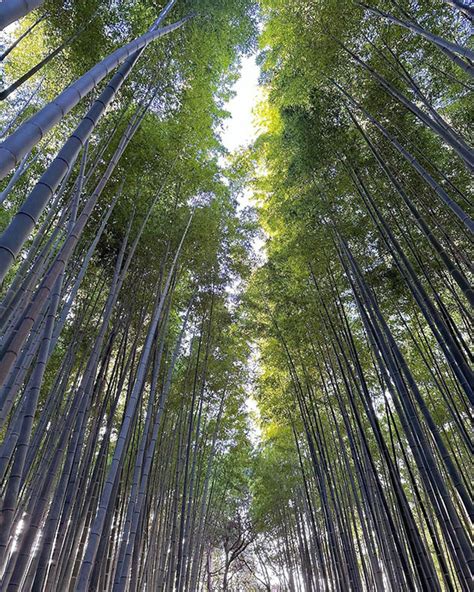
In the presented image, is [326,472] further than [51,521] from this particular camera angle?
Yes

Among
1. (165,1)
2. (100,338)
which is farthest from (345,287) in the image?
(165,1)

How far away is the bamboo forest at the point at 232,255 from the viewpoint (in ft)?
8.95

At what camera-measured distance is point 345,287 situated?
226 inches

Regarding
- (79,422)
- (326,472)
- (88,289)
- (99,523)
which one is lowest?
(99,523)

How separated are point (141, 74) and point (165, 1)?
33.3 inches

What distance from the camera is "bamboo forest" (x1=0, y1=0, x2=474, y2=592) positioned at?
2729 millimetres

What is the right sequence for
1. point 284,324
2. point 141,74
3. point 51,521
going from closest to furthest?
point 51,521 → point 141,74 → point 284,324

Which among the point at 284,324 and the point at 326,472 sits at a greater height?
the point at 284,324

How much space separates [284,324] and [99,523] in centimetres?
Result: 430

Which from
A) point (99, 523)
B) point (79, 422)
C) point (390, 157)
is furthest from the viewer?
point (390, 157)

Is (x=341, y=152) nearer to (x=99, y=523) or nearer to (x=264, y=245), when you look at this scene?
(x=264, y=245)

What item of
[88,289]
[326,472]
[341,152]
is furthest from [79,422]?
[341,152]

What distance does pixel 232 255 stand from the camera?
621 centimetres

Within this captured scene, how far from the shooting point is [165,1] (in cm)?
416
